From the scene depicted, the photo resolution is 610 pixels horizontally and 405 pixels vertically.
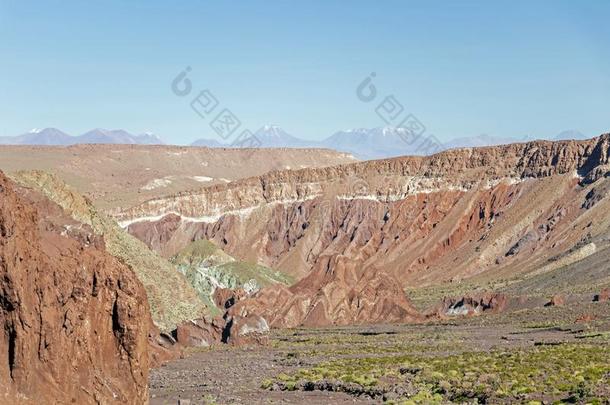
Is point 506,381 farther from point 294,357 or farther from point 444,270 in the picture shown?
point 444,270

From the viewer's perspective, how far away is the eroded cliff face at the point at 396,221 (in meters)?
91.9

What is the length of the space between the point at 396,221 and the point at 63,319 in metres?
115

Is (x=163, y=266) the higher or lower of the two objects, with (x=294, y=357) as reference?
A: higher

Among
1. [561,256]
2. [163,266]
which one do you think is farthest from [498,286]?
[163,266]

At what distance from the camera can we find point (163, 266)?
230 ft

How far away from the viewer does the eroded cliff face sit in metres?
91.9

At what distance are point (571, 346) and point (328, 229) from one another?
318 feet

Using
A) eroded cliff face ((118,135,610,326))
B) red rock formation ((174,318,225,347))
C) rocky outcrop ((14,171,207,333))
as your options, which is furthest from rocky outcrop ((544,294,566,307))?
rocky outcrop ((14,171,207,333))

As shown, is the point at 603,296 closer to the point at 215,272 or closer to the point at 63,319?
the point at 215,272

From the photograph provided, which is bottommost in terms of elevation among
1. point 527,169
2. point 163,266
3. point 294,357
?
point 294,357

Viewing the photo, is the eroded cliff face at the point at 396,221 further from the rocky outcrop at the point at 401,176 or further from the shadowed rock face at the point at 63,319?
the shadowed rock face at the point at 63,319

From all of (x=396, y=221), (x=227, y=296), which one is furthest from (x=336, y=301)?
(x=396, y=221)

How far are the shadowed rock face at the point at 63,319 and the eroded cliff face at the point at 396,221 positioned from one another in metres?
59.0

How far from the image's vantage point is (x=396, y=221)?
137 meters
